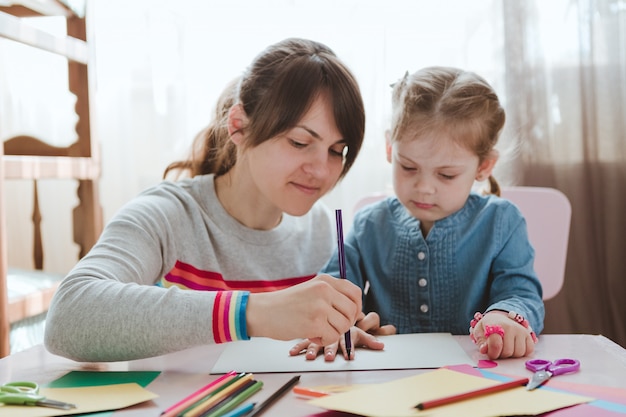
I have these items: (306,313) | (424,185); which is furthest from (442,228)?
(306,313)

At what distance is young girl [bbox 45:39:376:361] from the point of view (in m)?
0.75

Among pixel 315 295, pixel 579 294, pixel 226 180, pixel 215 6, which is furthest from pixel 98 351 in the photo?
pixel 579 294

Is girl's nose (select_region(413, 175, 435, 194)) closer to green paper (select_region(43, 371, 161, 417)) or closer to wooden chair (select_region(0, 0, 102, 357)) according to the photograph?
green paper (select_region(43, 371, 161, 417))

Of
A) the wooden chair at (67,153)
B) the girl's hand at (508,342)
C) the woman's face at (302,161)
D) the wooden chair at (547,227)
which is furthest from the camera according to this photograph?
the wooden chair at (67,153)

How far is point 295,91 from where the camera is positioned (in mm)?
1040

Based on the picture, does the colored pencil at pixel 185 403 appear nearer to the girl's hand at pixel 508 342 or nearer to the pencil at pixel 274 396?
the pencil at pixel 274 396

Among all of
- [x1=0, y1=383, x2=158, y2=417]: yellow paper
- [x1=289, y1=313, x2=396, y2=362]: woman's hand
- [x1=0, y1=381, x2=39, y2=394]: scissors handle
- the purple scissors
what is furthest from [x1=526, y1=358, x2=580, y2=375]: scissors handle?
[x1=0, y1=381, x2=39, y2=394]: scissors handle

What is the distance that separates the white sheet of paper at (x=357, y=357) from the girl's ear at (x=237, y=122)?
388 mm

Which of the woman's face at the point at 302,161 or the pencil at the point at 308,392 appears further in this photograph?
the woman's face at the point at 302,161

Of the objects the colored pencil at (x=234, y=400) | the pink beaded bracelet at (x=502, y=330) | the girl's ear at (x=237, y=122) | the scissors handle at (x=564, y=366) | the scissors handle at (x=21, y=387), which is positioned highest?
the girl's ear at (x=237, y=122)

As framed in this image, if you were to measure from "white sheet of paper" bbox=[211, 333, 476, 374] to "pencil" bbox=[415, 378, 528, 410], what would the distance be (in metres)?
0.10

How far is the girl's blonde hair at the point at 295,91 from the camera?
1041 millimetres

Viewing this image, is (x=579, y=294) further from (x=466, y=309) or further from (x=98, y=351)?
(x=98, y=351)

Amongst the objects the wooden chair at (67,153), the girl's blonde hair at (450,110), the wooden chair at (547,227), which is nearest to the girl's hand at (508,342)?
the girl's blonde hair at (450,110)
